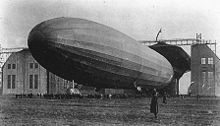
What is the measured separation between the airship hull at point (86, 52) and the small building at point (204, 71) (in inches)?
877

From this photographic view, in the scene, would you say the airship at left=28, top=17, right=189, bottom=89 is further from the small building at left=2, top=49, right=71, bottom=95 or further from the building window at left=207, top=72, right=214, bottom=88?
the small building at left=2, top=49, right=71, bottom=95

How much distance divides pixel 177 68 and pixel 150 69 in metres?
24.3

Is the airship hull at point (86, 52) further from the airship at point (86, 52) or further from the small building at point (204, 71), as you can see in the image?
the small building at point (204, 71)

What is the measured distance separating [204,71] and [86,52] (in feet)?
98.2

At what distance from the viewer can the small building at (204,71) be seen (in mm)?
47719

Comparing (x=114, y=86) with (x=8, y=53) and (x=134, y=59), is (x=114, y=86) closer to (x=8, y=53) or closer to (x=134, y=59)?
(x=134, y=59)

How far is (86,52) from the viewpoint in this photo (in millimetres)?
22688

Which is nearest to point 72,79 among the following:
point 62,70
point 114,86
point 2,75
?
point 62,70

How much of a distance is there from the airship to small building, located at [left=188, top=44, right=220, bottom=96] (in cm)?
2213

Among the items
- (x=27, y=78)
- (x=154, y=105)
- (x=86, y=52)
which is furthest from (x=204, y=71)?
(x=154, y=105)

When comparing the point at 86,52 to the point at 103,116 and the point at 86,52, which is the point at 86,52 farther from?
the point at 103,116

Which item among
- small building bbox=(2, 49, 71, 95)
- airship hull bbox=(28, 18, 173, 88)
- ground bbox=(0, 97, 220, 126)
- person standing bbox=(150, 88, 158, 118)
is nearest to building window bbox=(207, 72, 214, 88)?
small building bbox=(2, 49, 71, 95)

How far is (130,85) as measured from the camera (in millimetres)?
28500

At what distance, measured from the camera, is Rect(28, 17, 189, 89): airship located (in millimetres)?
21875
